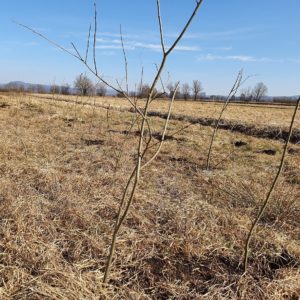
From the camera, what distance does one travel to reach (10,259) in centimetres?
256

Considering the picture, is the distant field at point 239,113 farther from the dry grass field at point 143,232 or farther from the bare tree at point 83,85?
the dry grass field at point 143,232

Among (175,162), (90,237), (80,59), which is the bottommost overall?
(175,162)

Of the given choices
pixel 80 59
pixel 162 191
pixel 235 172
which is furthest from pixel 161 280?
pixel 235 172

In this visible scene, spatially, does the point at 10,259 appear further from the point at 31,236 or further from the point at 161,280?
the point at 161,280

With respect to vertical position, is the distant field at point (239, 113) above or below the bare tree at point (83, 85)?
below

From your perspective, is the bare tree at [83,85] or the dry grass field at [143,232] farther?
the bare tree at [83,85]

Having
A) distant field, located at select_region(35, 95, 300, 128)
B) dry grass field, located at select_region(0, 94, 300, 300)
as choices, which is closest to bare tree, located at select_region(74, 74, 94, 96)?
distant field, located at select_region(35, 95, 300, 128)

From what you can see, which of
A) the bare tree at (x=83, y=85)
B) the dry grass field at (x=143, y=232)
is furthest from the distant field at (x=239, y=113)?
the dry grass field at (x=143, y=232)

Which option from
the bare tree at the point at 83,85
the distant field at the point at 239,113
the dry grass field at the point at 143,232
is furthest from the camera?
the distant field at the point at 239,113

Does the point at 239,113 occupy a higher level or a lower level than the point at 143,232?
lower

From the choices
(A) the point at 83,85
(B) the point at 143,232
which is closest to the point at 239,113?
(A) the point at 83,85

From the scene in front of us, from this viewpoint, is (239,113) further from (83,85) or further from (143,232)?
(143,232)

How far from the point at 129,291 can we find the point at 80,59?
5.38 ft

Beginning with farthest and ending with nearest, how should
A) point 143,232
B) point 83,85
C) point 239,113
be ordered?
point 239,113
point 83,85
point 143,232
